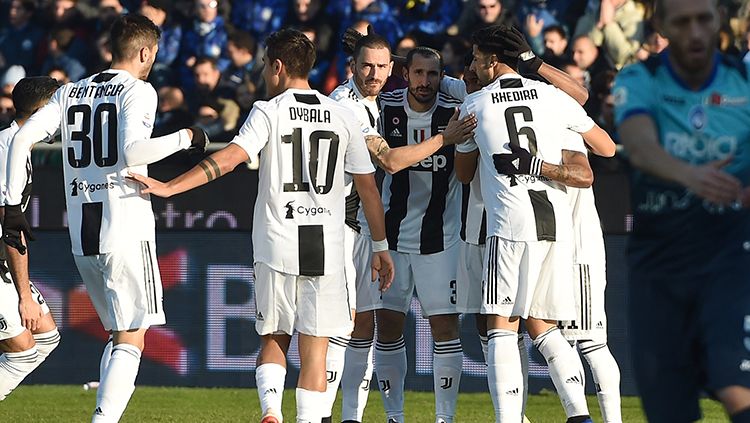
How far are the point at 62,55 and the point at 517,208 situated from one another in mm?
8955

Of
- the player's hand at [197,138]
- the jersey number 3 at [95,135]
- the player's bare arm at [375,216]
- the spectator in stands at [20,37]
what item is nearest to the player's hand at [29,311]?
the jersey number 3 at [95,135]

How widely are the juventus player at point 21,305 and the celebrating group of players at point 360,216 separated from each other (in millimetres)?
13

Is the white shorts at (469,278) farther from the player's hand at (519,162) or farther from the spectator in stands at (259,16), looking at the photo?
the spectator in stands at (259,16)

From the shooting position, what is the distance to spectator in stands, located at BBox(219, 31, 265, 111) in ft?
47.2

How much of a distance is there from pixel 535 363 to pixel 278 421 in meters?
4.82

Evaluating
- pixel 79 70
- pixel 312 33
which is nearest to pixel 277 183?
pixel 312 33

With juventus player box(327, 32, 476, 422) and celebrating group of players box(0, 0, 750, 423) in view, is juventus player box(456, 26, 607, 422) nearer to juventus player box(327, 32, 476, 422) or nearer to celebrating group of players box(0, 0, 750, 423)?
celebrating group of players box(0, 0, 750, 423)

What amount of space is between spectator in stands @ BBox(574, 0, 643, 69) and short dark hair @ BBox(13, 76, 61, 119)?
6506 mm

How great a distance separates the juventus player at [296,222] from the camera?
7387 mm

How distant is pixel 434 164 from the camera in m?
9.18

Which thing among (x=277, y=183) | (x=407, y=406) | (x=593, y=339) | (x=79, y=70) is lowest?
(x=407, y=406)

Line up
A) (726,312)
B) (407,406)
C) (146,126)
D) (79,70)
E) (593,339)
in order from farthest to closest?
(79,70) → (407,406) → (593,339) → (146,126) → (726,312)

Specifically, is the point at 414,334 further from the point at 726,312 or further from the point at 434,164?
the point at 726,312

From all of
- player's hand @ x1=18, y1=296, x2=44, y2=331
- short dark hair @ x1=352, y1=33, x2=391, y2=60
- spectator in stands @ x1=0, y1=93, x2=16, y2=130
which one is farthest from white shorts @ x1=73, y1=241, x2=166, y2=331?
spectator in stands @ x1=0, y1=93, x2=16, y2=130
